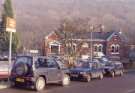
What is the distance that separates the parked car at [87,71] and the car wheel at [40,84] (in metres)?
6.82

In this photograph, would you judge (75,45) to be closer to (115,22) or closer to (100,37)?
(100,37)

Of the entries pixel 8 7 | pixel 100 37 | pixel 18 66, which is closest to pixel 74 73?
pixel 18 66

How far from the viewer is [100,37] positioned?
77.5m

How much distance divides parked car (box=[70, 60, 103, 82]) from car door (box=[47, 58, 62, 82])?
5022 millimetres

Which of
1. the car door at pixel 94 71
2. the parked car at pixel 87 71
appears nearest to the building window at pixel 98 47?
the parked car at pixel 87 71

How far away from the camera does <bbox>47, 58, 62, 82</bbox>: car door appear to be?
2150cm

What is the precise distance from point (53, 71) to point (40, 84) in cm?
154

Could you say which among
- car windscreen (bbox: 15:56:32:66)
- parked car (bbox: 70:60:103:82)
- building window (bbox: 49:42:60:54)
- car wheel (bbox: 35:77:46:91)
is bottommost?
car wheel (bbox: 35:77:46:91)

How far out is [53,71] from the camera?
21.8 m

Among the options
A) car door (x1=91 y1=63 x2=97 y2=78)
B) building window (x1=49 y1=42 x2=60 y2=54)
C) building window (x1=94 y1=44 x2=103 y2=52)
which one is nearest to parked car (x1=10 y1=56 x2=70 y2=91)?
car door (x1=91 y1=63 x2=97 y2=78)

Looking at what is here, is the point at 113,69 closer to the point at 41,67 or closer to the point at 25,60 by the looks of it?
the point at 41,67

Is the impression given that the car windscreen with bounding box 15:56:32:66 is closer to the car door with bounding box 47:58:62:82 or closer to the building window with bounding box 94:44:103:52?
the car door with bounding box 47:58:62:82

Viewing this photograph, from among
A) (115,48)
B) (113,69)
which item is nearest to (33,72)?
(113,69)

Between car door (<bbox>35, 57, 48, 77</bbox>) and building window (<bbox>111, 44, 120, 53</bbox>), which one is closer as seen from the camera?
car door (<bbox>35, 57, 48, 77</bbox>)
